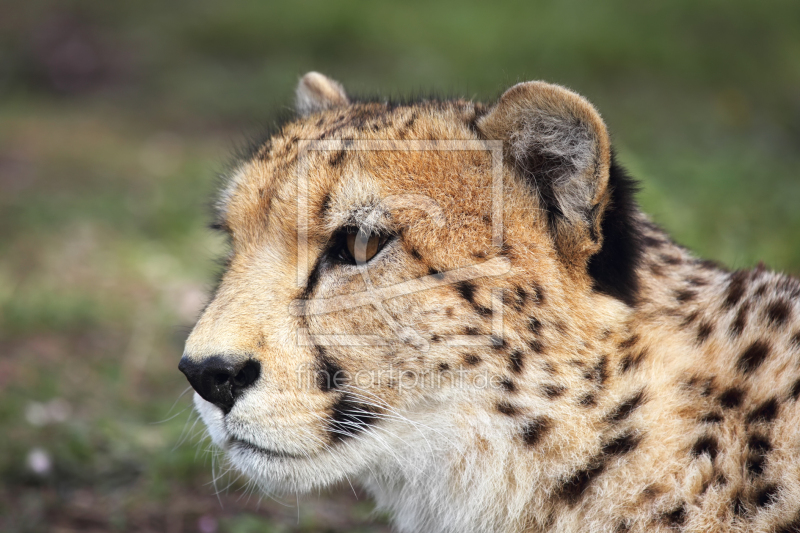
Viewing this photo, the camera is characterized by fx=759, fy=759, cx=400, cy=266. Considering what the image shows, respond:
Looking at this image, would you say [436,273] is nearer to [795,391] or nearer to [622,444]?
[622,444]

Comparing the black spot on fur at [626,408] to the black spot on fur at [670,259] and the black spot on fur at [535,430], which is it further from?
the black spot on fur at [670,259]

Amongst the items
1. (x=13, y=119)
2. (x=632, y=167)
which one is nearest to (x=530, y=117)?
(x=632, y=167)

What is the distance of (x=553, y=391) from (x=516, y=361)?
0.51 ft

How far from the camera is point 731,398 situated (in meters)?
2.54

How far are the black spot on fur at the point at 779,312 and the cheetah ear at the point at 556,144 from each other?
766mm

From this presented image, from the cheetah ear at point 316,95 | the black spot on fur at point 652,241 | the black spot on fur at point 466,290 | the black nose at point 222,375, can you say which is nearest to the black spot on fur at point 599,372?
the black spot on fur at point 466,290

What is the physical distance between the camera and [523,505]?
2611 mm

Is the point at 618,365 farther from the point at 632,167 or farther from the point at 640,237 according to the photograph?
the point at 632,167

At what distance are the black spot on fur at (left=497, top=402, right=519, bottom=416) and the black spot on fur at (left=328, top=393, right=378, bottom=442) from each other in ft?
1.39

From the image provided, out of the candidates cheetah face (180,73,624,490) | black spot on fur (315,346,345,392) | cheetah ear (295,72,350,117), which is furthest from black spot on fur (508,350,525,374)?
cheetah ear (295,72,350,117)

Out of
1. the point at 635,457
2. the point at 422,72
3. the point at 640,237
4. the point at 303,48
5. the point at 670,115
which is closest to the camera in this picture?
the point at 635,457

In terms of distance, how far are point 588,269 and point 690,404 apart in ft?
1.86

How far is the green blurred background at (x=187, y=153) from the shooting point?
13.3 ft

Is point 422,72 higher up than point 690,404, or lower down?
higher up
